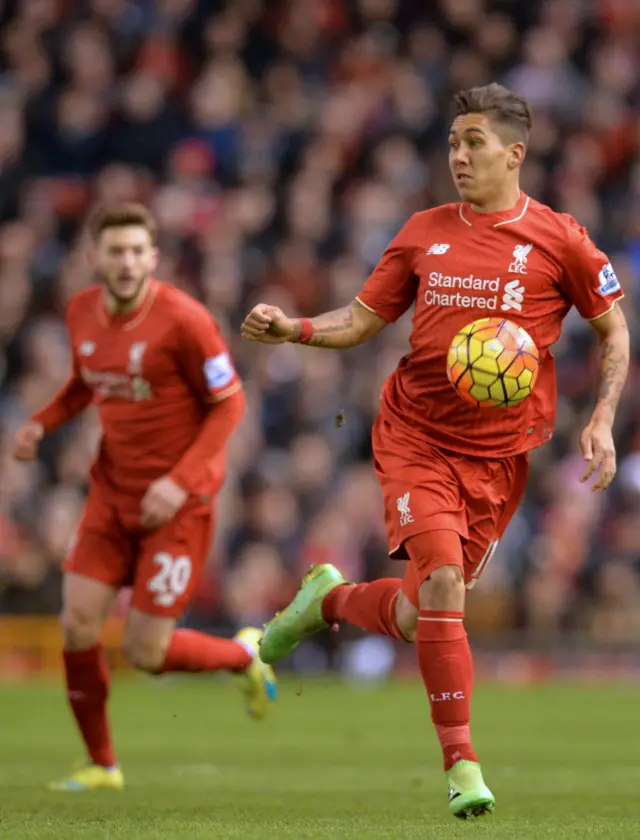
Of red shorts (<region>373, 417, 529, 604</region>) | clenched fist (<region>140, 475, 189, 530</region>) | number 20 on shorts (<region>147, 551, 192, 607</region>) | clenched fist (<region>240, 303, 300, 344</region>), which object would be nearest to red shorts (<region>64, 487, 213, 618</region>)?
number 20 on shorts (<region>147, 551, 192, 607</region>)

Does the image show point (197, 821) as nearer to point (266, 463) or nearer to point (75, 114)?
point (266, 463)

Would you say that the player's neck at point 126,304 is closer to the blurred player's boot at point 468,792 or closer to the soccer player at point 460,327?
the soccer player at point 460,327

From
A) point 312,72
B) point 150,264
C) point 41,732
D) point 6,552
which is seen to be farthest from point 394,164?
point 150,264

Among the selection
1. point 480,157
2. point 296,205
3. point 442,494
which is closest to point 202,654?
point 442,494

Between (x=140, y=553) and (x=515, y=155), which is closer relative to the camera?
(x=515, y=155)

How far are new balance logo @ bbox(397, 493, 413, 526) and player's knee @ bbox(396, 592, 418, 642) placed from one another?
40 centimetres

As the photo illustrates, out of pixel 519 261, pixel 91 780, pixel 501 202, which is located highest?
pixel 501 202

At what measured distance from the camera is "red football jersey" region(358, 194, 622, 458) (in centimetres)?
657

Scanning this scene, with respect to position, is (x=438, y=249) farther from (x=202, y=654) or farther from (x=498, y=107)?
(x=202, y=654)

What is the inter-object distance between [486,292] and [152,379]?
7.31 ft

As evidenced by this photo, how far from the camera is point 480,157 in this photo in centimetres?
659

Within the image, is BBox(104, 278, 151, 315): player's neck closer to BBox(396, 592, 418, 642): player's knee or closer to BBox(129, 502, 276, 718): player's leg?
BBox(129, 502, 276, 718): player's leg

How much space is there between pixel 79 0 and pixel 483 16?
4392 mm

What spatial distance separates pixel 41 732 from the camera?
1117 cm
